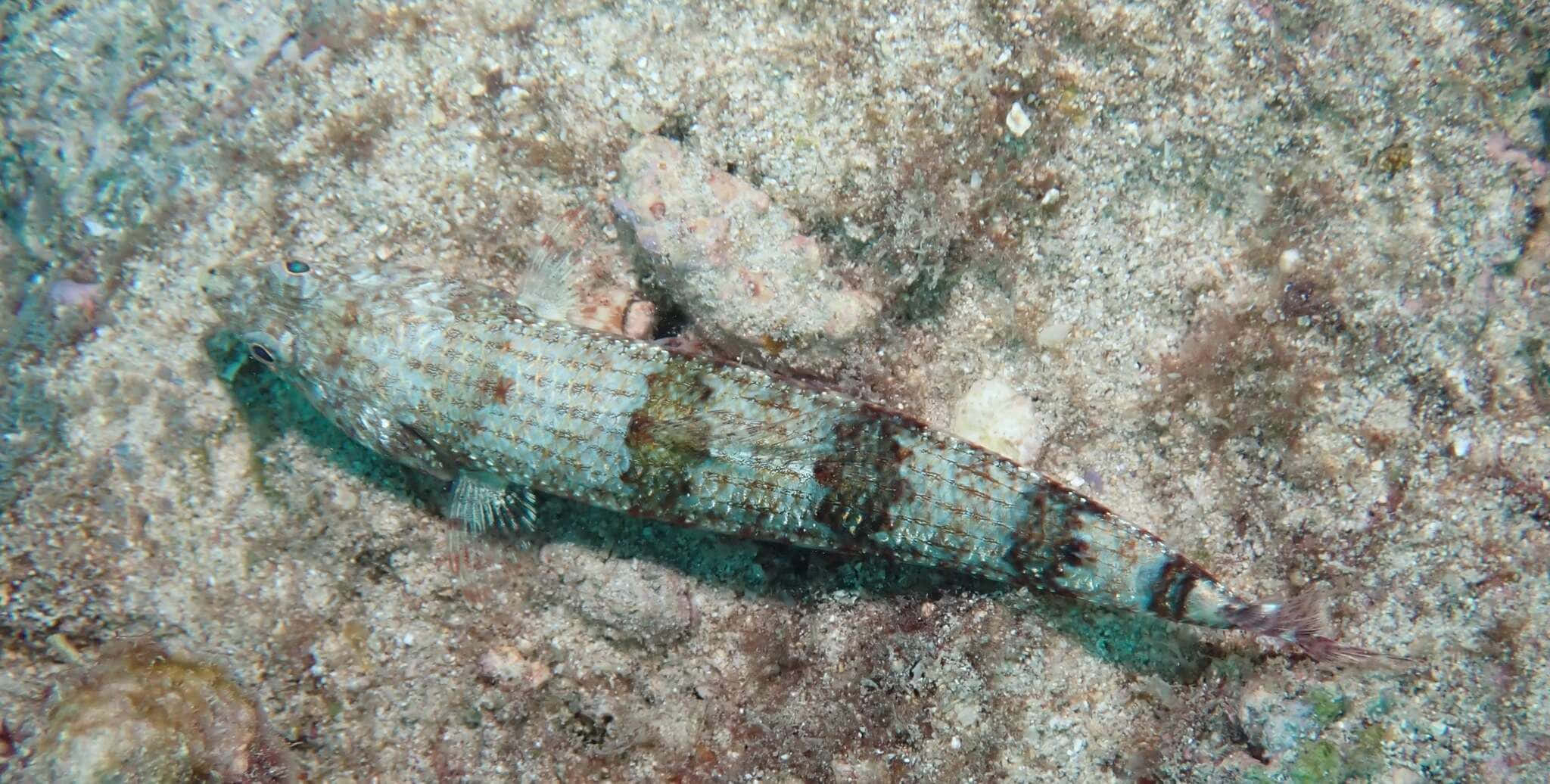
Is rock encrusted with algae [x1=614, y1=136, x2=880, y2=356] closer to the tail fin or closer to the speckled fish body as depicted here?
the speckled fish body

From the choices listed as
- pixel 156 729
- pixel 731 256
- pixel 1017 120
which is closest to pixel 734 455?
pixel 731 256

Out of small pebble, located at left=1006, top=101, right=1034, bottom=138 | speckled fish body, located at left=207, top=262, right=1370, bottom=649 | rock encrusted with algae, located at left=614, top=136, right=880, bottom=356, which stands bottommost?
speckled fish body, located at left=207, top=262, right=1370, bottom=649

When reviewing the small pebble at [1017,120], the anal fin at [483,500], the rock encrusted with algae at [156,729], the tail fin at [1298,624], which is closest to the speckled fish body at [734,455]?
the tail fin at [1298,624]

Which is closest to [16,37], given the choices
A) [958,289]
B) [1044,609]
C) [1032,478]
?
[958,289]

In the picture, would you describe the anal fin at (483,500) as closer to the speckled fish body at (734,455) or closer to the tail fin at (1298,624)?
the speckled fish body at (734,455)

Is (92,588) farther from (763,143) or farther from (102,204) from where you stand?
(763,143)

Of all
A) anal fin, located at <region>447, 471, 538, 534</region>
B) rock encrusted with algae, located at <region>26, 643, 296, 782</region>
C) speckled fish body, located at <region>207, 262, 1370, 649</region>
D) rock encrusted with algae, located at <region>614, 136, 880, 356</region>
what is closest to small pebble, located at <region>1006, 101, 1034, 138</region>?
rock encrusted with algae, located at <region>614, 136, 880, 356</region>
